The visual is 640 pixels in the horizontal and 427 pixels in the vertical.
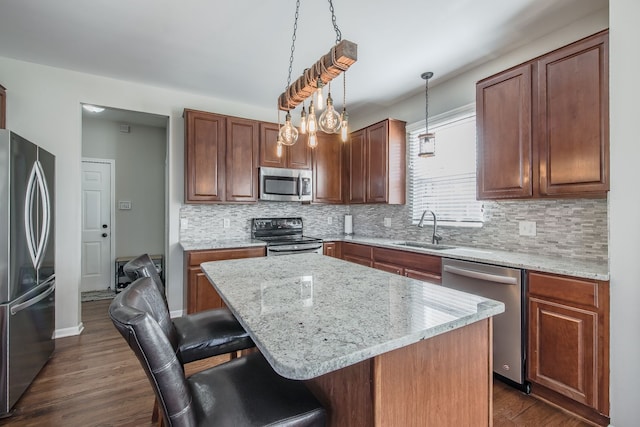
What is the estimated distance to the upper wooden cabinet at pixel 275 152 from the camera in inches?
143

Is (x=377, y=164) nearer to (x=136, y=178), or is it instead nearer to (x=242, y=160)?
(x=242, y=160)

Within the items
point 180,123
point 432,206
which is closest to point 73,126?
point 180,123

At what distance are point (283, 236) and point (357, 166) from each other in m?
1.39

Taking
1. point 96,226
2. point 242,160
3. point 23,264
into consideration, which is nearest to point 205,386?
point 23,264

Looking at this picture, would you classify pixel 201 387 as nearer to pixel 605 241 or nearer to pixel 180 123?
pixel 605 241

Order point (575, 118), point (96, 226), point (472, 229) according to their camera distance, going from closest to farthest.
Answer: point (575, 118), point (472, 229), point (96, 226)

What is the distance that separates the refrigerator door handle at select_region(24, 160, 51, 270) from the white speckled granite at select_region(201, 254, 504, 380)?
1462 mm

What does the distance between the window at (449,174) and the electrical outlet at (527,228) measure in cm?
37

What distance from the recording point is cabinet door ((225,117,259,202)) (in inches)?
135

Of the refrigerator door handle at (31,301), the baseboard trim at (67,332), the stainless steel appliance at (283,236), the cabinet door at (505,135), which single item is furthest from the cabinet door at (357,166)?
the baseboard trim at (67,332)

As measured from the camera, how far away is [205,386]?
1058 millimetres

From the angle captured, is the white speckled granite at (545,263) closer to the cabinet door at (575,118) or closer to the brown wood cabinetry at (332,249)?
the cabinet door at (575,118)

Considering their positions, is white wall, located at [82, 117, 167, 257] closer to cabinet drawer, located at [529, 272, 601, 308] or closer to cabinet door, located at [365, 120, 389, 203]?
cabinet door, located at [365, 120, 389, 203]

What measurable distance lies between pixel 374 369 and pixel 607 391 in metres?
1.75
